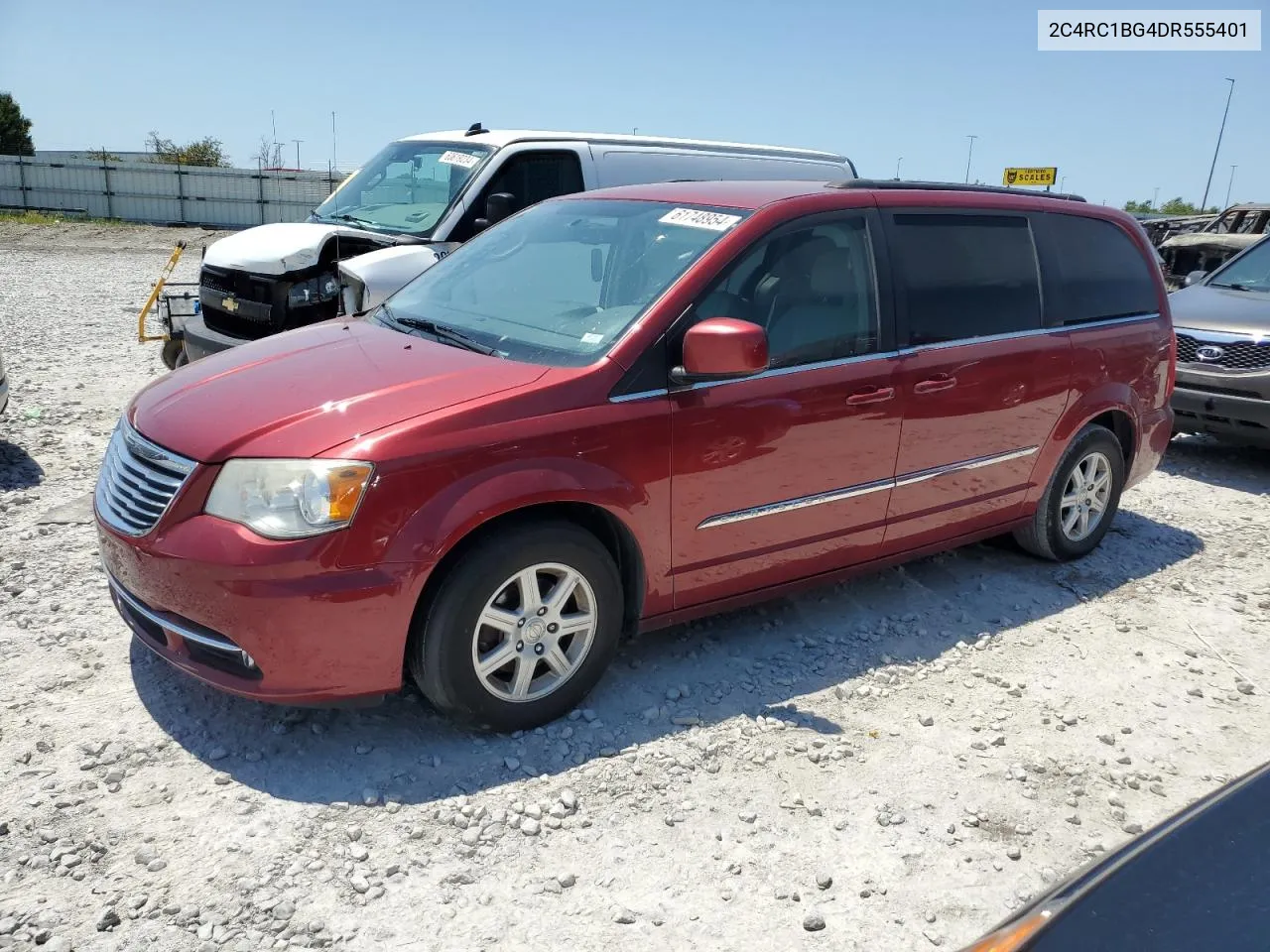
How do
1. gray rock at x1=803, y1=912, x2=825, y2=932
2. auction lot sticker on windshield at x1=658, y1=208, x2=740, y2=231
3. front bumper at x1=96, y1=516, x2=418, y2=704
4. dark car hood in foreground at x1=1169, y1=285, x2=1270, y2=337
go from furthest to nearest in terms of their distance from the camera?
dark car hood in foreground at x1=1169, y1=285, x2=1270, y2=337 → auction lot sticker on windshield at x1=658, y1=208, x2=740, y2=231 → front bumper at x1=96, y1=516, x2=418, y2=704 → gray rock at x1=803, y1=912, x2=825, y2=932

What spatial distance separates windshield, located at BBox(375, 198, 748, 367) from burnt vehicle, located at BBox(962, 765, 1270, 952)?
2.26m

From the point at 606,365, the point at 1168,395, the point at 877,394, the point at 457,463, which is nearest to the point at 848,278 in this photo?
the point at 877,394

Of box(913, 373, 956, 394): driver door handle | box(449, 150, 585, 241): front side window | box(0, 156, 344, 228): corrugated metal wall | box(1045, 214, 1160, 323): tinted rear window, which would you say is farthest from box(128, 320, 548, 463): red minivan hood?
box(0, 156, 344, 228): corrugated metal wall

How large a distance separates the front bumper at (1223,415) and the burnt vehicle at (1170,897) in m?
6.20

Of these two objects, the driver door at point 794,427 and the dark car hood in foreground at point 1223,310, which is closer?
the driver door at point 794,427

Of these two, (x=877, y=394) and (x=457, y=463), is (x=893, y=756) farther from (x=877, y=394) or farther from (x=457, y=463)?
(x=457, y=463)

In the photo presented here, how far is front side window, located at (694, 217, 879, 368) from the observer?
3.81 metres

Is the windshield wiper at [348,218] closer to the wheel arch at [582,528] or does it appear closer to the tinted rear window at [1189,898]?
the wheel arch at [582,528]

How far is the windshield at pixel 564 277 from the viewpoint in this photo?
3719 millimetres

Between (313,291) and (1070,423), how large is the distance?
16.1ft

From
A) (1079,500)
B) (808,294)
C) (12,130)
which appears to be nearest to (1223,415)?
(1079,500)

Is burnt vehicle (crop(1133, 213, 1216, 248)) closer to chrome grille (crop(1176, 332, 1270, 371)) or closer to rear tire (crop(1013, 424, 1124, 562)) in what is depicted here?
chrome grille (crop(1176, 332, 1270, 371))

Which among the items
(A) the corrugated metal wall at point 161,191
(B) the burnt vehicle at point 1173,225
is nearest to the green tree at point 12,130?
(A) the corrugated metal wall at point 161,191

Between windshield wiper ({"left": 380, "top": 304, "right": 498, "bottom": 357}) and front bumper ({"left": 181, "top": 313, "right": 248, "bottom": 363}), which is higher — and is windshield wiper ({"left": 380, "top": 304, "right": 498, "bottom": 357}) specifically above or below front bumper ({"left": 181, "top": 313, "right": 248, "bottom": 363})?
above
